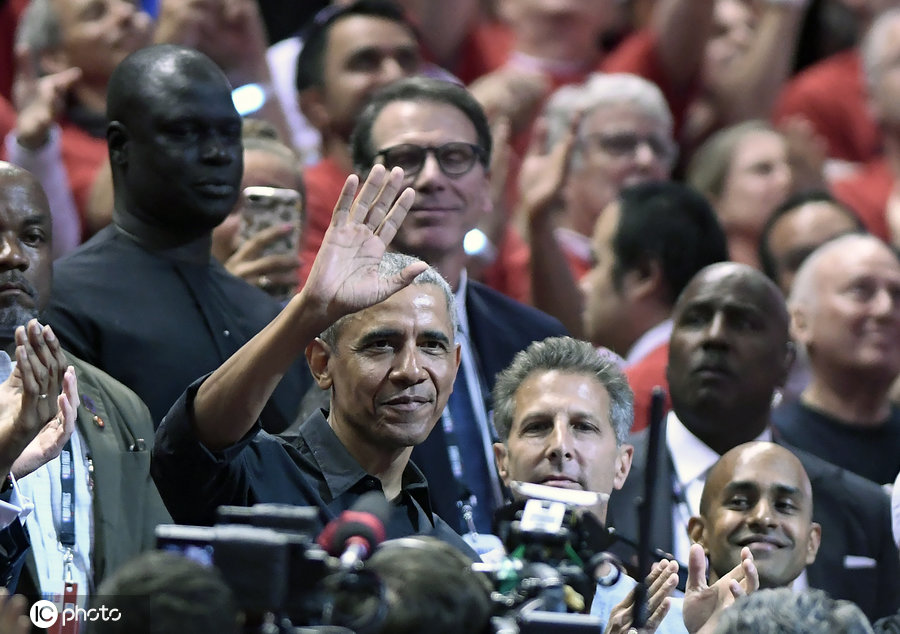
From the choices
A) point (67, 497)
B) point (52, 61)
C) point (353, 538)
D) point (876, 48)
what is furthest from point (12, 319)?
point (876, 48)

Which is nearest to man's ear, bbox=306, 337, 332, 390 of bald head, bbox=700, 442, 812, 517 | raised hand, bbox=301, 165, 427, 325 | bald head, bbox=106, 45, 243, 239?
raised hand, bbox=301, 165, 427, 325

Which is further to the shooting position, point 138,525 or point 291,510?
point 138,525

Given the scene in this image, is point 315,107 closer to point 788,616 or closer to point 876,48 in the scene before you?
point 876,48

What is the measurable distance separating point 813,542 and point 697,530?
306 mm

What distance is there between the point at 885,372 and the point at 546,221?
1.24m

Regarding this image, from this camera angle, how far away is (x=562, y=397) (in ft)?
15.9

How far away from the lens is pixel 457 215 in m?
5.60

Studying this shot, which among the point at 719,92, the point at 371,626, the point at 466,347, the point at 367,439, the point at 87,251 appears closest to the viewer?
the point at 371,626

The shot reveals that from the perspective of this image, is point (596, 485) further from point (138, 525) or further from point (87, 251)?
point (87, 251)

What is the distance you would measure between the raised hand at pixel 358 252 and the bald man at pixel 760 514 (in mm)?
1333

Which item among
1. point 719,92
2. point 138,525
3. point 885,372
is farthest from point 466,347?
point 719,92

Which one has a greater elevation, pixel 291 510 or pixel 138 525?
pixel 291 510

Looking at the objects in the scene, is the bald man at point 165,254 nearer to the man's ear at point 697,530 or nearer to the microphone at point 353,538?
the man's ear at point 697,530

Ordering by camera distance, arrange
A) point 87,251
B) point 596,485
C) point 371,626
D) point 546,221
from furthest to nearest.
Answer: point 546,221 → point 87,251 → point 596,485 → point 371,626
